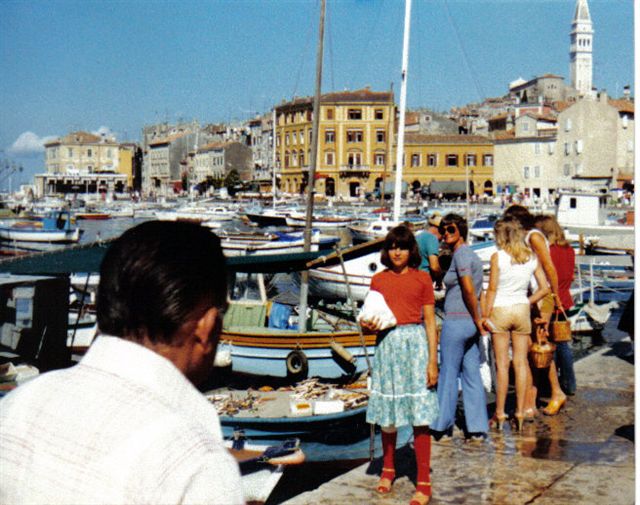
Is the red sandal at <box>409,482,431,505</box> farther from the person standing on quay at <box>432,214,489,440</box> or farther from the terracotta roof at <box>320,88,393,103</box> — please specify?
the terracotta roof at <box>320,88,393,103</box>

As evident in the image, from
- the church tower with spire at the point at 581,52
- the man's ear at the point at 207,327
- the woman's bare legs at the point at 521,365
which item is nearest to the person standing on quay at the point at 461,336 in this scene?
the woman's bare legs at the point at 521,365

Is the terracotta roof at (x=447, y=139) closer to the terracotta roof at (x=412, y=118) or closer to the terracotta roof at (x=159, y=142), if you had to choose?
the terracotta roof at (x=412, y=118)

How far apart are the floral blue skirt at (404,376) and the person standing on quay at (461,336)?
1.07 meters

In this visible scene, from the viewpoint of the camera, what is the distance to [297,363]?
11.3 metres

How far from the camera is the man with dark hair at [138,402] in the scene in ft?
4.63

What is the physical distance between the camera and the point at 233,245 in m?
35.0

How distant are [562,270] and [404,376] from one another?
292 centimetres

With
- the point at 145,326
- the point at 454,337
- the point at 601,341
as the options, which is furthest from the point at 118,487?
the point at 601,341

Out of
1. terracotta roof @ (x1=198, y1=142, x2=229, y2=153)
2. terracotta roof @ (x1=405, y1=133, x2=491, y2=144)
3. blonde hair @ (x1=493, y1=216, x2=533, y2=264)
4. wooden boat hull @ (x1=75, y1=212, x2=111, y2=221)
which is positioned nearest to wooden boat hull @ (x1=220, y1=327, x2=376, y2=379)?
blonde hair @ (x1=493, y1=216, x2=533, y2=264)

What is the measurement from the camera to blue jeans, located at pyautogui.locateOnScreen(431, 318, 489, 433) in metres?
6.61

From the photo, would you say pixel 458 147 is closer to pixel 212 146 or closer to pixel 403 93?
pixel 212 146

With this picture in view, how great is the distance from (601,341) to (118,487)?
1757cm

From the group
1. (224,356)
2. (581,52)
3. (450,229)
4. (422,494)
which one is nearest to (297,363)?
(224,356)

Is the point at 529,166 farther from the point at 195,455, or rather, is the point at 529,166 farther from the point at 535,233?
the point at 195,455
